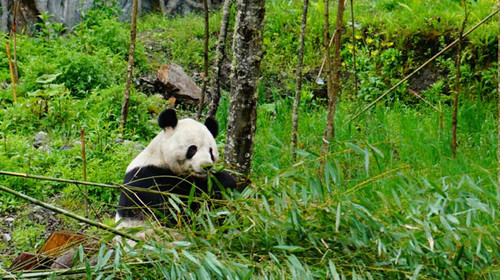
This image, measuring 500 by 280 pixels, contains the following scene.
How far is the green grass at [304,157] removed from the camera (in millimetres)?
2883

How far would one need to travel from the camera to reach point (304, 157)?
11.2ft

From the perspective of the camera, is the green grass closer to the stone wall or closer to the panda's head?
the panda's head

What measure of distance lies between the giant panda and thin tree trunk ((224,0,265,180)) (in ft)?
0.67

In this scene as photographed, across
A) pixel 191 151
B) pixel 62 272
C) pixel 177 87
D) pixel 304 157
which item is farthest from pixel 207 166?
pixel 177 87

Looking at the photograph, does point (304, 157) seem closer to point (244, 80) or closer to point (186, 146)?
point (186, 146)

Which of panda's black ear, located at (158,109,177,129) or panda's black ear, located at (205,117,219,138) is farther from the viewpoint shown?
panda's black ear, located at (205,117,219,138)

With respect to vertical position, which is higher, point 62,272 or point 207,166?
point 207,166

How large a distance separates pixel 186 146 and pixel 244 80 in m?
0.57

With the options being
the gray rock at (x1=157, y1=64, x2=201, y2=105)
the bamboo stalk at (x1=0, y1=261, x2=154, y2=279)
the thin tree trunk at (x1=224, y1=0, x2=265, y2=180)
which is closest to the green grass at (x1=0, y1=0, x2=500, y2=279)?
the bamboo stalk at (x1=0, y1=261, x2=154, y2=279)

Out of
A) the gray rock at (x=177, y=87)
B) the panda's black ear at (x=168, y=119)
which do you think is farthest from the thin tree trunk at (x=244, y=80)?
the gray rock at (x=177, y=87)

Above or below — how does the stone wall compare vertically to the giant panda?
above

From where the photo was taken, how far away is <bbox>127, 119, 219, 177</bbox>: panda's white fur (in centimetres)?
393

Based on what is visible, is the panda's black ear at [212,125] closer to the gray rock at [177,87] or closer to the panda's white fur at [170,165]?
the panda's white fur at [170,165]

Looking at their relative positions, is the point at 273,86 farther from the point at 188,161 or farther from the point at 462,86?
the point at 188,161
